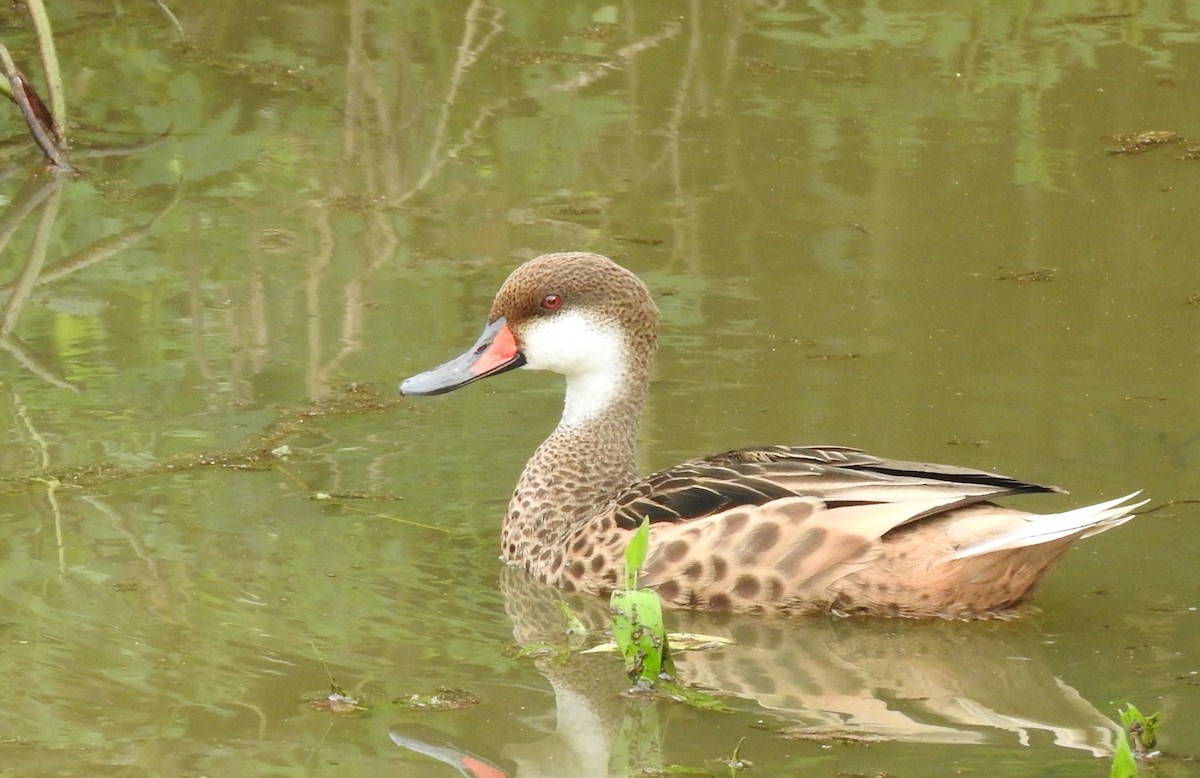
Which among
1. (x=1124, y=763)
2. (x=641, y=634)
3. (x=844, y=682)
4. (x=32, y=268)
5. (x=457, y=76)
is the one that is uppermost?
(x=457, y=76)

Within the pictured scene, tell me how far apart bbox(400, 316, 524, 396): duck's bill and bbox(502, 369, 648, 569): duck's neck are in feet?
0.82

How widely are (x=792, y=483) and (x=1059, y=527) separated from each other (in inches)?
32.9

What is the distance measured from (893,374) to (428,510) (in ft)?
6.75

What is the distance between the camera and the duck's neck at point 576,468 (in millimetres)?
6688

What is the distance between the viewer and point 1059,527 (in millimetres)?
5758

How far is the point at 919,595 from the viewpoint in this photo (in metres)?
6.04

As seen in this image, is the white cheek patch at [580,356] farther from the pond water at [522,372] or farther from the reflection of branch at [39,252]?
the reflection of branch at [39,252]

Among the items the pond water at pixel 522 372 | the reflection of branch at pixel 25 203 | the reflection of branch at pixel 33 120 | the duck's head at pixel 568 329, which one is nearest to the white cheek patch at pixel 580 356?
the duck's head at pixel 568 329

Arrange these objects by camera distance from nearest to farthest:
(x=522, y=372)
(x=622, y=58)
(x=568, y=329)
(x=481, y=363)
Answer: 1. (x=568, y=329)
2. (x=481, y=363)
3. (x=522, y=372)
4. (x=622, y=58)

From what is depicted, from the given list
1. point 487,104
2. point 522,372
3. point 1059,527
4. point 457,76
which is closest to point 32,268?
point 522,372

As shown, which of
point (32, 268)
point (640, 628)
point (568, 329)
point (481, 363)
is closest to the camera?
point (640, 628)

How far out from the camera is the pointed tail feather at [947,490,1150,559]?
5.70 meters

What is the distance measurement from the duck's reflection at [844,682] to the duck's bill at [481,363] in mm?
902

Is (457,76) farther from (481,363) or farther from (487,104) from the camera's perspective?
(481,363)
